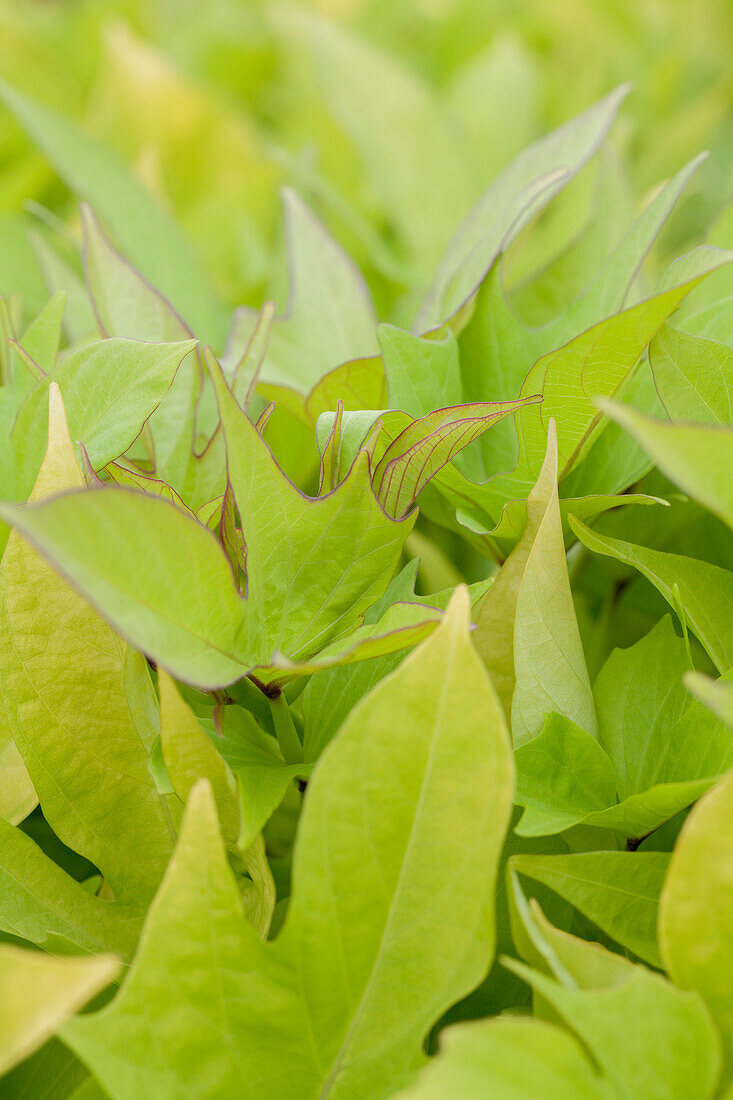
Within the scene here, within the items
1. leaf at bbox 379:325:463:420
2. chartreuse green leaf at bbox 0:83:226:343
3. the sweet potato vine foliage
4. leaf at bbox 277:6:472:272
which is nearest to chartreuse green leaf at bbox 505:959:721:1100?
the sweet potato vine foliage

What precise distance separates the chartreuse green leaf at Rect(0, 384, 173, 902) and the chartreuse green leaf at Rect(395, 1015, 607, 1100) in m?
0.15

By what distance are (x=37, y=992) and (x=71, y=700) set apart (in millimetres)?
117

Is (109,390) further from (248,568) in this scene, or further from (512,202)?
(512,202)

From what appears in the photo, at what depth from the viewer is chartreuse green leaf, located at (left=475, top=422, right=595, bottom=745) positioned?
0.32m

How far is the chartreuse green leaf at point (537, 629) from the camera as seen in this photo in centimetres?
32

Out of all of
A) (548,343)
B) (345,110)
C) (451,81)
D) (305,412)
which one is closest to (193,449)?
(305,412)

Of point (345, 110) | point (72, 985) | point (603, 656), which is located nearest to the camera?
point (72, 985)

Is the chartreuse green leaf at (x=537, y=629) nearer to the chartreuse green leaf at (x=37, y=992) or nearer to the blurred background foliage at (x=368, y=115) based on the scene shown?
the chartreuse green leaf at (x=37, y=992)

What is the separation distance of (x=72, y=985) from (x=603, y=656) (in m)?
0.30

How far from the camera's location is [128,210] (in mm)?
655

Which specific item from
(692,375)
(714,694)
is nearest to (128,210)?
(692,375)

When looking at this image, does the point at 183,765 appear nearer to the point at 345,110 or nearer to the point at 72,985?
the point at 72,985

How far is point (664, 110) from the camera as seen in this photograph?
0.99m

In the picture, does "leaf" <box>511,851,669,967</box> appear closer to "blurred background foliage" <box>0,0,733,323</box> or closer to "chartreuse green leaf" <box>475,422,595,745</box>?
"chartreuse green leaf" <box>475,422,595,745</box>
